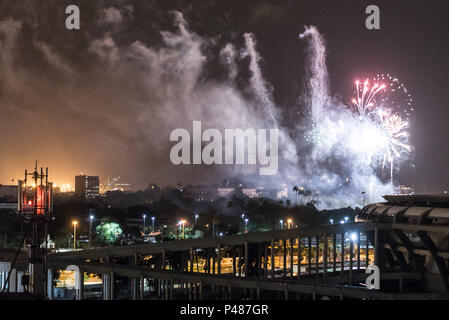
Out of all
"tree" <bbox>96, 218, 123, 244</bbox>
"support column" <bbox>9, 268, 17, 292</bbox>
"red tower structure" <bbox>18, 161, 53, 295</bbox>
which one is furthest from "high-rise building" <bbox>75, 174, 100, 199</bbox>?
"red tower structure" <bbox>18, 161, 53, 295</bbox>

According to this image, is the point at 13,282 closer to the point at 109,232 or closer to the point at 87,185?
the point at 109,232

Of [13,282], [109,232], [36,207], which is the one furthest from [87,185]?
[36,207]

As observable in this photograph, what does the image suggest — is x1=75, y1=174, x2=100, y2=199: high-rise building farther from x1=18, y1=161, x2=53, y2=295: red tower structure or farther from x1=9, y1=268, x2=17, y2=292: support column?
x1=18, y1=161, x2=53, y2=295: red tower structure

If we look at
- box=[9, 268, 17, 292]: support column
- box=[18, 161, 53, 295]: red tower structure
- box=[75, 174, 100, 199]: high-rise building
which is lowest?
box=[9, 268, 17, 292]: support column

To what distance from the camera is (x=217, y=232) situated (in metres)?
57.2

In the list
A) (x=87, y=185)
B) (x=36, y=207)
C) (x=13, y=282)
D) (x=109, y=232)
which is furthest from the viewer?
(x=87, y=185)

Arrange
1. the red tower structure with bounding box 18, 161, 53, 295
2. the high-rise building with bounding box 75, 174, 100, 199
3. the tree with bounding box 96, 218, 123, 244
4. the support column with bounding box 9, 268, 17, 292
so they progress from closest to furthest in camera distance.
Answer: the red tower structure with bounding box 18, 161, 53, 295 → the support column with bounding box 9, 268, 17, 292 → the tree with bounding box 96, 218, 123, 244 → the high-rise building with bounding box 75, 174, 100, 199

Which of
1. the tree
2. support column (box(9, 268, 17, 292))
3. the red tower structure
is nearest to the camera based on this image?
the red tower structure

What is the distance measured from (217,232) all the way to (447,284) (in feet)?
111

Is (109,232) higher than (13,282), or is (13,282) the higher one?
(109,232)
